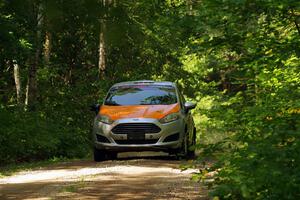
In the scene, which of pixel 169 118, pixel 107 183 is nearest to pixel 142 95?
pixel 169 118

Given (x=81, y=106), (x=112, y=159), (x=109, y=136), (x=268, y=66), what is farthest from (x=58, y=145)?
(x=268, y=66)

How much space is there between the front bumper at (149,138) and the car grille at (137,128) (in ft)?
0.19

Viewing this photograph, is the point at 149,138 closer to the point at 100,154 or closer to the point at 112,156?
the point at 100,154

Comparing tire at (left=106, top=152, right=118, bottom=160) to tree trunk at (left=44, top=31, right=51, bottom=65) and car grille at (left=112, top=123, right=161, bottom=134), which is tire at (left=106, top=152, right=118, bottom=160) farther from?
tree trunk at (left=44, top=31, right=51, bottom=65)

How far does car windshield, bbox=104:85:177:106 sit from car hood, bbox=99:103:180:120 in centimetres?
31

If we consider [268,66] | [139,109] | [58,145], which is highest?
[268,66]

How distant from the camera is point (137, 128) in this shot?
13.8 meters

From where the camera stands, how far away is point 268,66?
7.43 m

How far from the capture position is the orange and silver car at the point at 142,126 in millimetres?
13797

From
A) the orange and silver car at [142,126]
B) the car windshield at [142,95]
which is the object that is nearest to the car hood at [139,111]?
the orange and silver car at [142,126]

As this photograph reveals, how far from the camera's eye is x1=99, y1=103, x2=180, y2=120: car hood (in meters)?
13.9

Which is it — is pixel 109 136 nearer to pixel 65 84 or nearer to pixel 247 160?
pixel 247 160

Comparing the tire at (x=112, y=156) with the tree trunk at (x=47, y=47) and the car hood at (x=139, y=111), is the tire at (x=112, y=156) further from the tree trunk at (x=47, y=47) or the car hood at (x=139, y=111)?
the tree trunk at (x=47, y=47)

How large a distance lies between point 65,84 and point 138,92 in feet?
52.8
